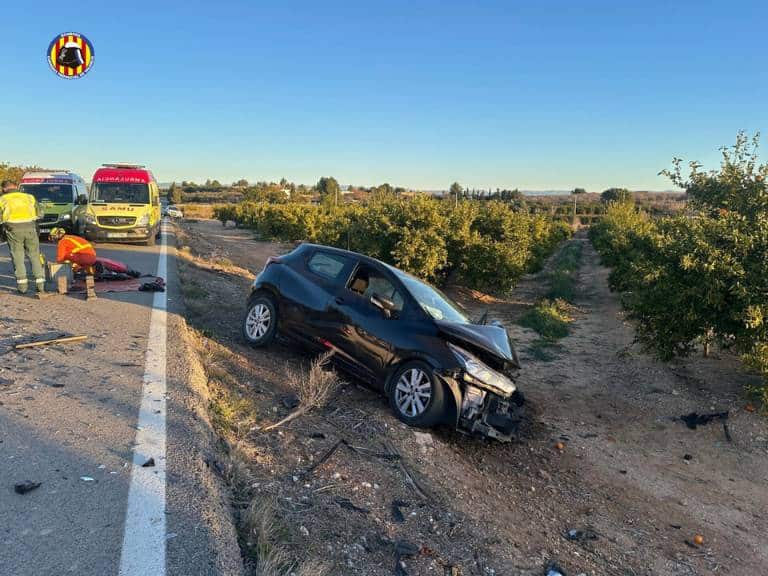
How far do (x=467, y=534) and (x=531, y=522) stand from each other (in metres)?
0.85

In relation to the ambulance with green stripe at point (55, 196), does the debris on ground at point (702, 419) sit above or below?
below

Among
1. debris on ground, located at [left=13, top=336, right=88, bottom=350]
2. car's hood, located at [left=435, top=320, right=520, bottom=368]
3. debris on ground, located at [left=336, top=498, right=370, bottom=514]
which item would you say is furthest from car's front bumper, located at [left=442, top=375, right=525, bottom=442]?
debris on ground, located at [left=13, top=336, right=88, bottom=350]

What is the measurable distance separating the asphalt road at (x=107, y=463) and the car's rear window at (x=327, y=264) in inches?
76.1

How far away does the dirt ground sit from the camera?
381 centimetres

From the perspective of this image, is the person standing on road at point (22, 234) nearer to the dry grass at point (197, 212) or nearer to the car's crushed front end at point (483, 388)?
the car's crushed front end at point (483, 388)

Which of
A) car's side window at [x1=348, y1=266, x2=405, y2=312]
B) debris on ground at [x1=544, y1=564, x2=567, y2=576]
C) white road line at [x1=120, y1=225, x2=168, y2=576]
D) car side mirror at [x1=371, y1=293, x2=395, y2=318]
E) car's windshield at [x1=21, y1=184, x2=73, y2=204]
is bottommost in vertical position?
debris on ground at [x1=544, y1=564, x2=567, y2=576]

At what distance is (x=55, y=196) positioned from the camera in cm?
1828

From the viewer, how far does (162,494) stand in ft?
10.5

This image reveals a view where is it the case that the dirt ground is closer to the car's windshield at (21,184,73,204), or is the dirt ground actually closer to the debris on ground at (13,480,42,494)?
the debris on ground at (13,480,42,494)

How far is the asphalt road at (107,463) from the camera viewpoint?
2.67 m

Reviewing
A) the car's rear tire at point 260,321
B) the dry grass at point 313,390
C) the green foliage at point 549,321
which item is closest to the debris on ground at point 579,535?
the dry grass at point 313,390

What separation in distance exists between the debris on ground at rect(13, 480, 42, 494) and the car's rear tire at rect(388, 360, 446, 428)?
3.33 metres

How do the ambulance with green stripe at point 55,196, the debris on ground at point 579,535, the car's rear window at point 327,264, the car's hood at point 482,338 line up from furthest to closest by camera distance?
the ambulance with green stripe at point 55,196 < the car's rear window at point 327,264 < the car's hood at point 482,338 < the debris on ground at point 579,535

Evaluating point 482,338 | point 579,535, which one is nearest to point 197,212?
point 482,338
